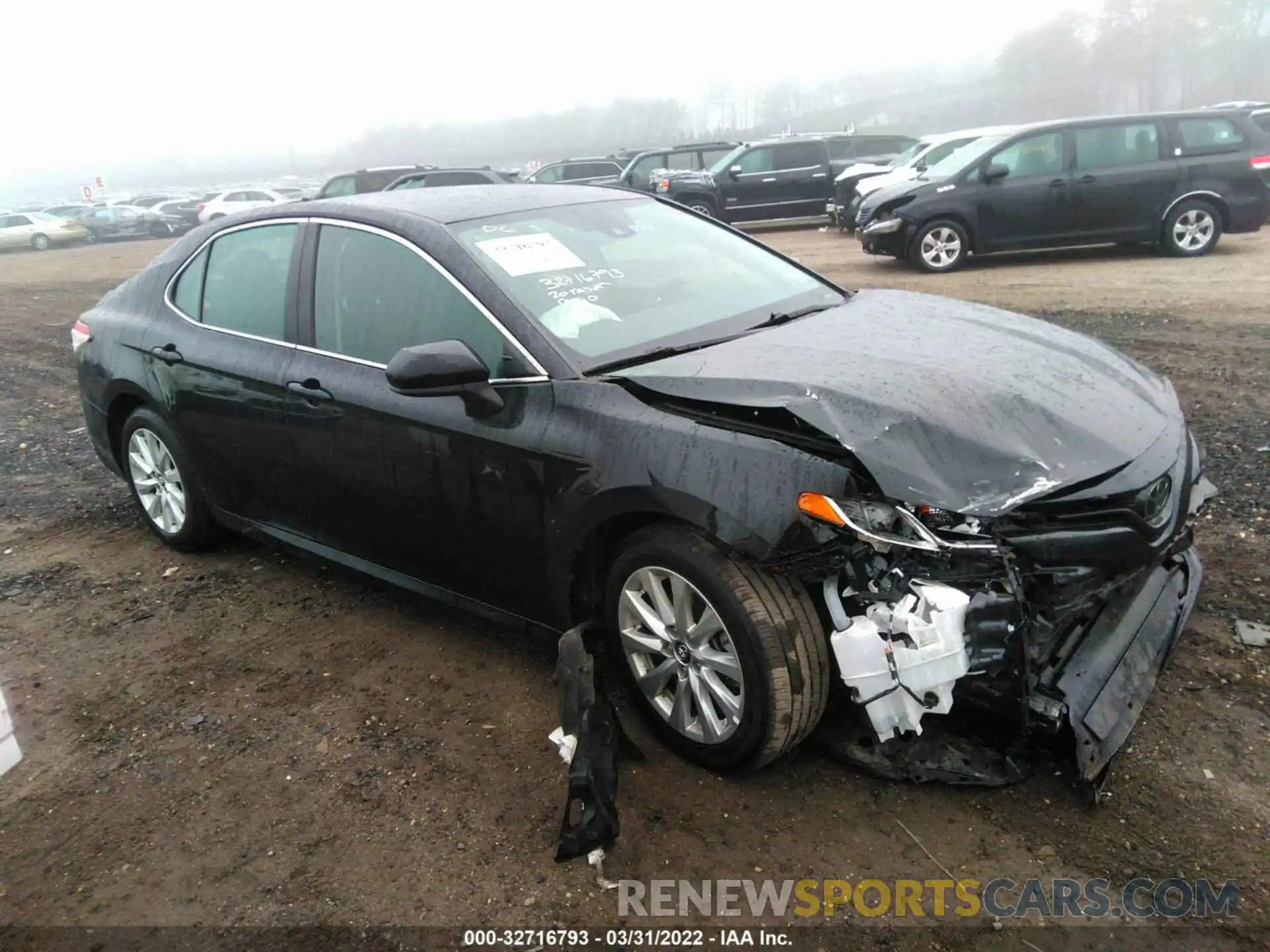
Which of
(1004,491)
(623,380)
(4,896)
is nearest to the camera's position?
(1004,491)

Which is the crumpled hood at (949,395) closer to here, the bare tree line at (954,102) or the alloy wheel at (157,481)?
the alloy wheel at (157,481)

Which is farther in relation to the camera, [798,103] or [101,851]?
[798,103]

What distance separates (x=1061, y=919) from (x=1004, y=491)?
1028 millimetres

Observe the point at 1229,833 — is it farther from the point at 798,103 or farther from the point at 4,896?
the point at 798,103

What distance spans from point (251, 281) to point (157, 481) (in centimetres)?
128

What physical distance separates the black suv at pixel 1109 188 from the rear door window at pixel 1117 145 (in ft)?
0.04

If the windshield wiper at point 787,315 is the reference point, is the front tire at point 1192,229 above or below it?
below

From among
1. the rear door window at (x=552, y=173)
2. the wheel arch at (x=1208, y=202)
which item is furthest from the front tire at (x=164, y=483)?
the rear door window at (x=552, y=173)

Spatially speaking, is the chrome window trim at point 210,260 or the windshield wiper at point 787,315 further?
the chrome window trim at point 210,260

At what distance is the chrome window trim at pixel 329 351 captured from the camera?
3080 mm

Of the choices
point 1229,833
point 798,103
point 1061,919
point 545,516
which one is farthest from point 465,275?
point 798,103

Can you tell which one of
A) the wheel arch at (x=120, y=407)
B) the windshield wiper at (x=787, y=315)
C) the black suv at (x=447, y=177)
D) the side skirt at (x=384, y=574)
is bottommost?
the side skirt at (x=384, y=574)

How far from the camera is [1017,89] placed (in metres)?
63.2

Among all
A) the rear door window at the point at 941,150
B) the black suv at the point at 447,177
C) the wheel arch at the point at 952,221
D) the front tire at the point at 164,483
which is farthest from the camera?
the black suv at the point at 447,177
